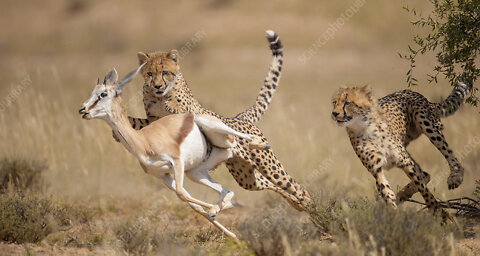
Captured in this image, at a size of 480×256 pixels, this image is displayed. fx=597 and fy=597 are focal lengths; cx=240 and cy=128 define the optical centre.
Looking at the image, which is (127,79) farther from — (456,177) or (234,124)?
(456,177)

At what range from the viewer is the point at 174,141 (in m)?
5.25

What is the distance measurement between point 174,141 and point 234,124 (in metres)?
1.00

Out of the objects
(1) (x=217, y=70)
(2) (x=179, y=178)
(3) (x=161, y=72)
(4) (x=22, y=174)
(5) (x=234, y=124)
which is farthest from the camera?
(1) (x=217, y=70)

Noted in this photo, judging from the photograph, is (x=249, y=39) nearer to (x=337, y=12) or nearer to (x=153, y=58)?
(x=337, y=12)

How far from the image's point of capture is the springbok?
4941 millimetres

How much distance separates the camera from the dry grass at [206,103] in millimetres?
5970

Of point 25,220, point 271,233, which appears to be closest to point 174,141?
point 271,233

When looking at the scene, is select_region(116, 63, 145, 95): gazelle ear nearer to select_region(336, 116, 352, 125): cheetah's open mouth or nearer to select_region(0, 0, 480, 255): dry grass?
select_region(0, 0, 480, 255): dry grass

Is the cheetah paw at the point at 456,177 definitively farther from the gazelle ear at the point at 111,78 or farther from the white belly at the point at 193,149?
the gazelle ear at the point at 111,78

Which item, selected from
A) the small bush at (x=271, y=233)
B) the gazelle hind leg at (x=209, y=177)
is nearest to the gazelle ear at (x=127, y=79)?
the gazelle hind leg at (x=209, y=177)

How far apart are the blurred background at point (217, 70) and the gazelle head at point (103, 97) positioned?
3.18m

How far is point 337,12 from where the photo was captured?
2769 cm

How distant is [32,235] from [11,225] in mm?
235

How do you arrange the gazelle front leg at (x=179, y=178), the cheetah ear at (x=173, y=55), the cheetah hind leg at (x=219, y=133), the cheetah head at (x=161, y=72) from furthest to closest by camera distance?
the cheetah ear at (x=173, y=55), the cheetah head at (x=161, y=72), the cheetah hind leg at (x=219, y=133), the gazelle front leg at (x=179, y=178)
